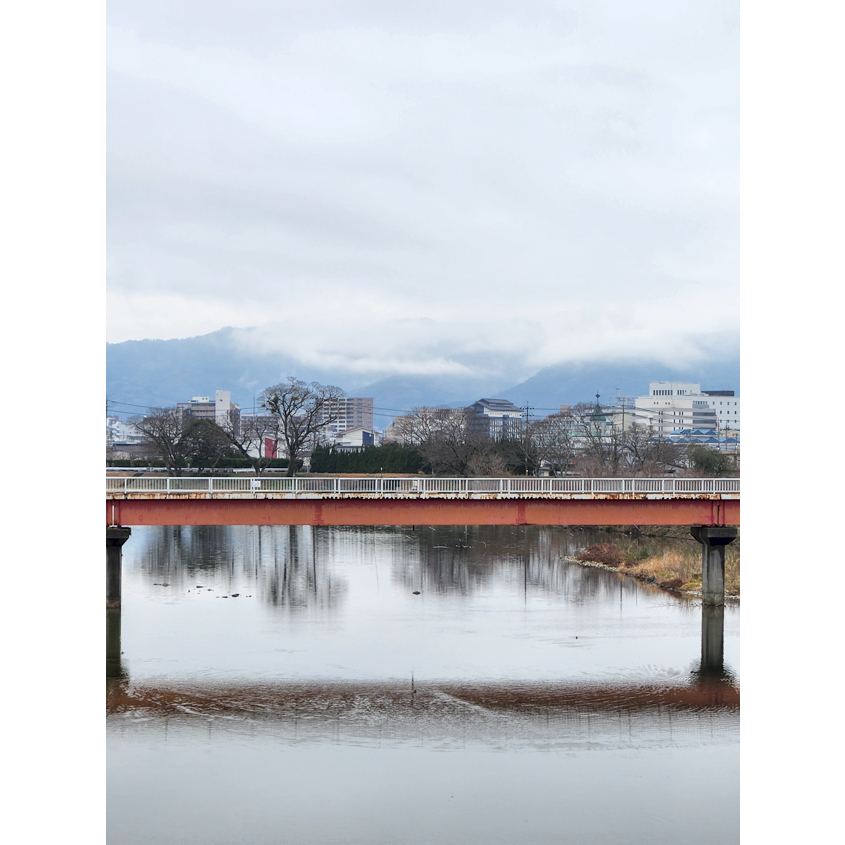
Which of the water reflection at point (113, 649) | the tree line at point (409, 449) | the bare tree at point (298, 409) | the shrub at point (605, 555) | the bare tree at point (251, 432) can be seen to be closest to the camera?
the water reflection at point (113, 649)

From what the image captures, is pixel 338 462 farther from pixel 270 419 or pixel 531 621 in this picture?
pixel 531 621

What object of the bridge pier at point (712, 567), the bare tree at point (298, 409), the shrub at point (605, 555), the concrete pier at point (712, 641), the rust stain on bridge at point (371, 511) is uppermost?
the bare tree at point (298, 409)

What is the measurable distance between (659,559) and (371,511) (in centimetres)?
1593

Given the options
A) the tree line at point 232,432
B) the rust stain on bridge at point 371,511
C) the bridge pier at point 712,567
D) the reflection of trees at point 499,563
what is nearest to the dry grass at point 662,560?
the reflection of trees at point 499,563

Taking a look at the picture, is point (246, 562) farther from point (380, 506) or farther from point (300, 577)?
point (380, 506)

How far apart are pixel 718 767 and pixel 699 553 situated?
915 inches

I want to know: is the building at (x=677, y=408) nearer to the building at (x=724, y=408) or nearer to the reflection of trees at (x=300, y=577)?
the building at (x=724, y=408)

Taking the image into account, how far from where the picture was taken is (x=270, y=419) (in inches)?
3369

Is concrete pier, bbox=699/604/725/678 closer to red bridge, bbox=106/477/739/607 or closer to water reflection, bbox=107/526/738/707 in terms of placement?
water reflection, bbox=107/526/738/707

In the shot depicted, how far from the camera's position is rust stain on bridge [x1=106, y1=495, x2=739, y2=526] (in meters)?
25.9

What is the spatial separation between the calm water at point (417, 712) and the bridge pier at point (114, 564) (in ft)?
3.21

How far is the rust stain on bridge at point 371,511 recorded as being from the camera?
25.9 metres

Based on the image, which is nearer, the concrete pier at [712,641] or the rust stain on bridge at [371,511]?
the concrete pier at [712,641]

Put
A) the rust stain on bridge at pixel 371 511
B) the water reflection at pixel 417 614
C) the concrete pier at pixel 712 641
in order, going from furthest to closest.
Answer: the rust stain on bridge at pixel 371 511, the concrete pier at pixel 712 641, the water reflection at pixel 417 614
